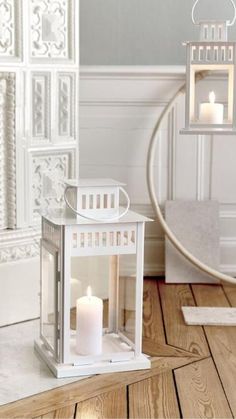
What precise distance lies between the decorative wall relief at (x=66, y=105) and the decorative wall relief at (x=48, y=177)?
75 mm

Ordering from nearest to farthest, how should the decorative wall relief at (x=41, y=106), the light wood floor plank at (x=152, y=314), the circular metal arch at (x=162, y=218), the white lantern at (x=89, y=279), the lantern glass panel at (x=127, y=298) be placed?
1. the white lantern at (x=89, y=279)
2. the lantern glass panel at (x=127, y=298)
3. the light wood floor plank at (x=152, y=314)
4. the decorative wall relief at (x=41, y=106)
5. the circular metal arch at (x=162, y=218)

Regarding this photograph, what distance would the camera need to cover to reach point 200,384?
7.18 feet

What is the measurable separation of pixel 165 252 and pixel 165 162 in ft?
1.29

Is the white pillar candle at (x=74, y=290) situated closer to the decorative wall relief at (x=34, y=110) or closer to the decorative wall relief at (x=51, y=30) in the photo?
the decorative wall relief at (x=34, y=110)

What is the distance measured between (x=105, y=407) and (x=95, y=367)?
23 centimetres

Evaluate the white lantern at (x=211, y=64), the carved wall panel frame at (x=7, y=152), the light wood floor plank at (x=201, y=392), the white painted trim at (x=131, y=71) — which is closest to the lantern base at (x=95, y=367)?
the light wood floor plank at (x=201, y=392)

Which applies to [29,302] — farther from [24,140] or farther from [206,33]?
[206,33]

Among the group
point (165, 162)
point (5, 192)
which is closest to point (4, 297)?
point (5, 192)

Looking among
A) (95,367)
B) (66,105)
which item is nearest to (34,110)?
(66,105)

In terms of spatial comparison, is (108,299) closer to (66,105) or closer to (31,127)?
(31,127)

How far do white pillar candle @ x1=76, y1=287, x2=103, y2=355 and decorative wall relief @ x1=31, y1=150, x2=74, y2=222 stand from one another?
0.61 meters

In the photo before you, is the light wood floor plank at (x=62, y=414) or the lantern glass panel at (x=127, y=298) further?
the lantern glass panel at (x=127, y=298)

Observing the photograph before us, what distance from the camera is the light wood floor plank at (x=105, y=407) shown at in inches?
77.9

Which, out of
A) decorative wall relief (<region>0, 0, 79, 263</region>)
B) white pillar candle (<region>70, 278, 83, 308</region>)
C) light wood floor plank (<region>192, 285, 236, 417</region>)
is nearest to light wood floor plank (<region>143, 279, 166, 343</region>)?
light wood floor plank (<region>192, 285, 236, 417</region>)
